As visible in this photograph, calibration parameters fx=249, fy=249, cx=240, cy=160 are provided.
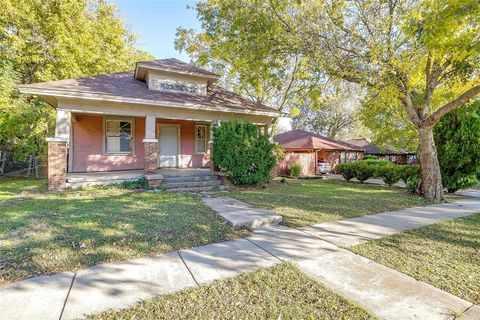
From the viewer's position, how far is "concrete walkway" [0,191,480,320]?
247cm

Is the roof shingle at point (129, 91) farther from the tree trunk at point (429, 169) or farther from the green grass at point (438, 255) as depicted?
the green grass at point (438, 255)

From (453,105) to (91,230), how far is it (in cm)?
1021

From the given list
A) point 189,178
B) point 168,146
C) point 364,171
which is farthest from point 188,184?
point 364,171

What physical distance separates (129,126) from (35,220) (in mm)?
7321

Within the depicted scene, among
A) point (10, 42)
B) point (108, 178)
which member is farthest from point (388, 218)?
point (10, 42)

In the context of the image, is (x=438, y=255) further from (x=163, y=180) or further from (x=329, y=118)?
(x=329, y=118)

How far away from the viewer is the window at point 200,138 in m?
13.1

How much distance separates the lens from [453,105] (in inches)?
303

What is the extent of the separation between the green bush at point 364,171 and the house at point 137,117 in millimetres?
6237

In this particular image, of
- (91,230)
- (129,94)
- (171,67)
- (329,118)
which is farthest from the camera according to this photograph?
(329,118)

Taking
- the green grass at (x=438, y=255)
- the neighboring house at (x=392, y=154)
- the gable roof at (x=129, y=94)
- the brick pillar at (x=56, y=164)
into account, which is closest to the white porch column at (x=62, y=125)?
the brick pillar at (x=56, y=164)

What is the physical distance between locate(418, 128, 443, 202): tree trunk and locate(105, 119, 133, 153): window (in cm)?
1188

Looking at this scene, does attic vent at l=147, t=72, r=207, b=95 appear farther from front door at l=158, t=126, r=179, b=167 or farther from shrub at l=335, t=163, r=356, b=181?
shrub at l=335, t=163, r=356, b=181

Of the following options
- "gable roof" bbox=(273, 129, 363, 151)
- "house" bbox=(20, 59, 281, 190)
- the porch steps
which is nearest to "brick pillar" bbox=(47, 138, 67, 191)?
"house" bbox=(20, 59, 281, 190)
